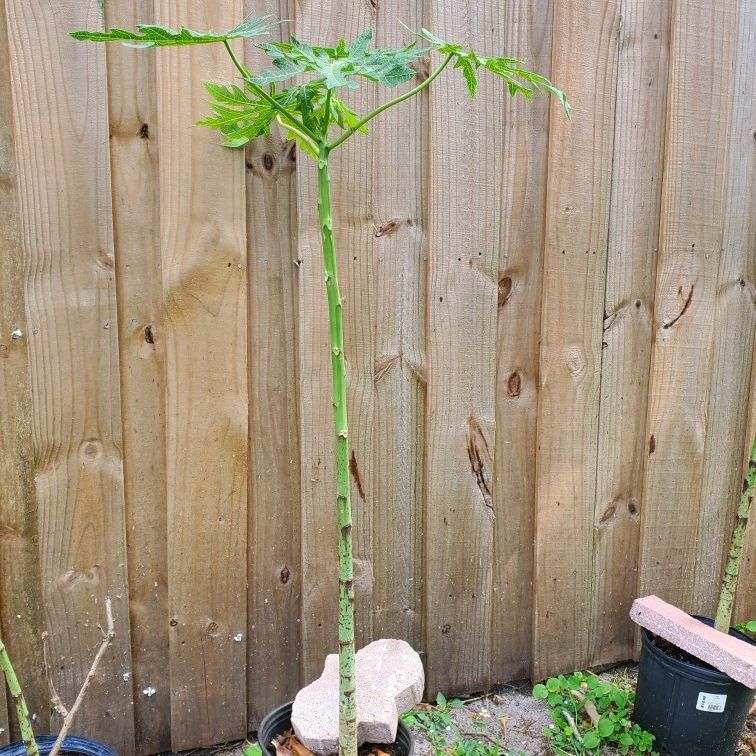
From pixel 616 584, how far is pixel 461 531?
0.63 metres

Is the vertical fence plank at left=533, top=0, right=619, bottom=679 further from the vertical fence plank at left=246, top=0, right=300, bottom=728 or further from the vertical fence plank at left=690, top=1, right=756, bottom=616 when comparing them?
the vertical fence plank at left=246, top=0, right=300, bottom=728

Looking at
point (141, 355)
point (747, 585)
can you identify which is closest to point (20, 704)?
point (141, 355)

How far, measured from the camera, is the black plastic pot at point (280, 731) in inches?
54.3

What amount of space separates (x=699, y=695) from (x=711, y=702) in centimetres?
4

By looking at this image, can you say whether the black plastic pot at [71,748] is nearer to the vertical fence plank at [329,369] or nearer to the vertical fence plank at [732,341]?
the vertical fence plank at [329,369]

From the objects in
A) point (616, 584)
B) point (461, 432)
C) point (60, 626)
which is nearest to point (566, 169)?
point (461, 432)

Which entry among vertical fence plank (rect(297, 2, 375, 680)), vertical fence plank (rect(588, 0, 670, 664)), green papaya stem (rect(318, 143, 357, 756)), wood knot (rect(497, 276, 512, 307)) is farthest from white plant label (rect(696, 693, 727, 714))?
wood knot (rect(497, 276, 512, 307))

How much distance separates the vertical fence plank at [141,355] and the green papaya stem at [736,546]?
154 centimetres

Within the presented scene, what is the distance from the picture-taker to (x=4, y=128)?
147 centimetres

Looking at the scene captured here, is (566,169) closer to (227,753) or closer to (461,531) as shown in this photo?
(461,531)

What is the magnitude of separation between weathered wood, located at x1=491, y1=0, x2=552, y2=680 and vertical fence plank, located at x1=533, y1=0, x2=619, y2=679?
0.11ft

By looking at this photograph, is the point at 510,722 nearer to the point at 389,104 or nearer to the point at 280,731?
the point at 280,731

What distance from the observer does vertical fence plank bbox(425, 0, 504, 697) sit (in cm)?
178

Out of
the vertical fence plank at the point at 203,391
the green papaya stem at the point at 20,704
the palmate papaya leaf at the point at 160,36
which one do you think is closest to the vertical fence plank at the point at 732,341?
the vertical fence plank at the point at 203,391
